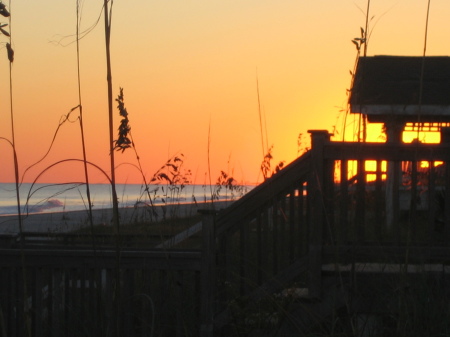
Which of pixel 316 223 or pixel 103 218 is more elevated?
pixel 316 223

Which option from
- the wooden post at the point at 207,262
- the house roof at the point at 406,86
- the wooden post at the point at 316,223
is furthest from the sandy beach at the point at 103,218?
the house roof at the point at 406,86

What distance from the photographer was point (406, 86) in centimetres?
1491

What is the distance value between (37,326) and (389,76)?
11514 mm

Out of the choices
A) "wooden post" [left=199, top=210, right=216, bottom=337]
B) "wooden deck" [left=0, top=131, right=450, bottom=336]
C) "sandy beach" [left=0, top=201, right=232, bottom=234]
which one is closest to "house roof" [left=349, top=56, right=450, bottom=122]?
"sandy beach" [left=0, top=201, right=232, bottom=234]

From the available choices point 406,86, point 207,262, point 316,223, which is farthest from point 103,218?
point 316,223

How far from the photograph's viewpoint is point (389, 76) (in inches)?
611

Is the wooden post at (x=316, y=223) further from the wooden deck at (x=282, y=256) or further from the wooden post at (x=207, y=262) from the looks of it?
the wooden post at (x=207, y=262)

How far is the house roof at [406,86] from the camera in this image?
44.9ft

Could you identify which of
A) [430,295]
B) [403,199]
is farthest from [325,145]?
[403,199]

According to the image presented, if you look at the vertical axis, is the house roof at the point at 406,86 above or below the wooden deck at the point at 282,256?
above

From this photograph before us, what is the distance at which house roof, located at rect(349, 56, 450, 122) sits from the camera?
44.9 feet

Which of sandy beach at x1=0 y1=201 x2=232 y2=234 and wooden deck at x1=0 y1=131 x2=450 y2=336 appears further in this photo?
sandy beach at x1=0 y1=201 x2=232 y2=234

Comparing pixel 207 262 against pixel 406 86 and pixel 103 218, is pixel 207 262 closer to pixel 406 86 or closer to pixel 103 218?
pixel 406 86

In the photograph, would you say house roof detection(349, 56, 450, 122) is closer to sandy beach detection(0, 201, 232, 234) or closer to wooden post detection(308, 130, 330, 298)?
sandy beach detection(0, 201, 232, 234)
